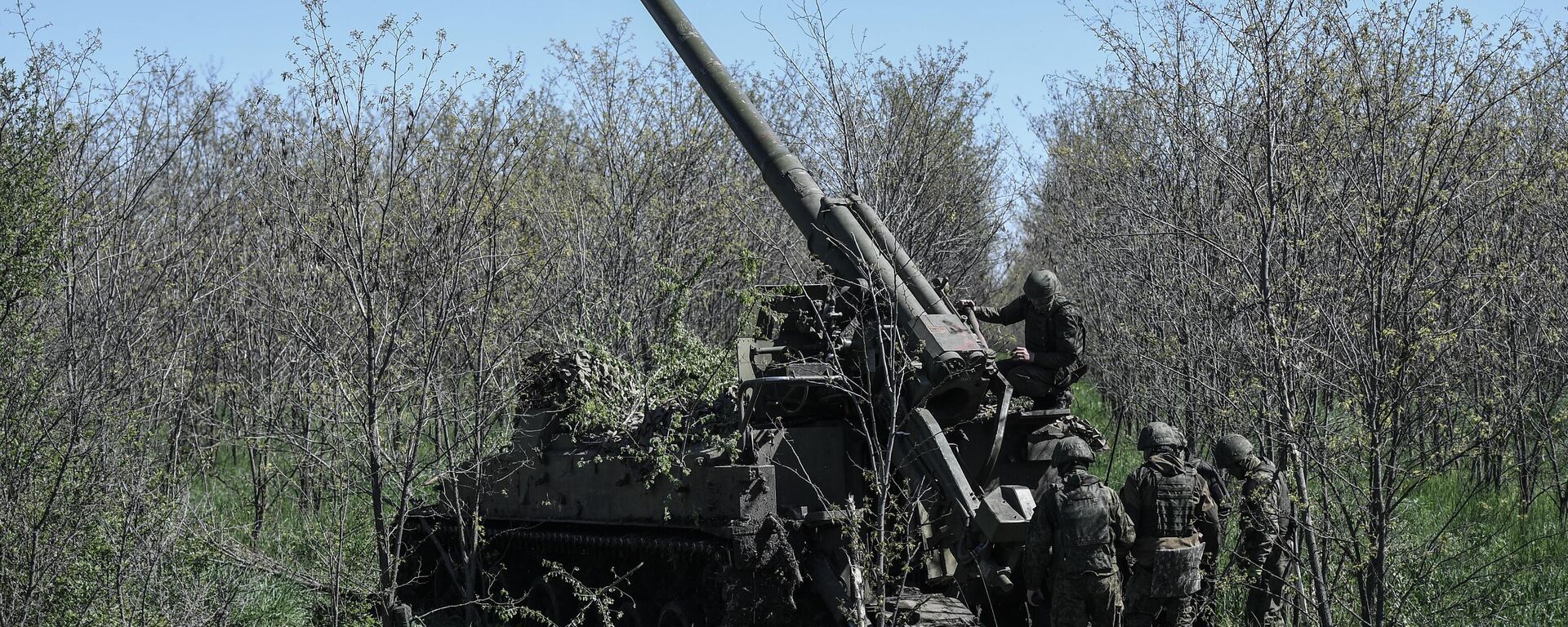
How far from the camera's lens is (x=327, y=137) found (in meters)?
9.02

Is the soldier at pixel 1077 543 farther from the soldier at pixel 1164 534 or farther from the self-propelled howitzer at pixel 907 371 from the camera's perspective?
the self-propelled howitzer at pixel 907 371

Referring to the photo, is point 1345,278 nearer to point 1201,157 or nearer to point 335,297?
point 1201,157

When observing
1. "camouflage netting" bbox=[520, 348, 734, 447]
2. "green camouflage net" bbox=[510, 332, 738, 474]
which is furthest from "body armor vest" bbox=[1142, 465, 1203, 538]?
"camouflage netting" bbox=[520, 348, 734, 447]

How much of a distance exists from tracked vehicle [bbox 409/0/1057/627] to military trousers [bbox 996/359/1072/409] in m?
0.19

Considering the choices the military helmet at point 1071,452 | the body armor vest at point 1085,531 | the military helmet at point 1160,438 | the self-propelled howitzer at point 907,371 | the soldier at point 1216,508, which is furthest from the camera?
the soldier at point 1216,508

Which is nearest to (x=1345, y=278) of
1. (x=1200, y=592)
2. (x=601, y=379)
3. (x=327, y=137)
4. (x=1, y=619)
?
(x=1200, y=592)

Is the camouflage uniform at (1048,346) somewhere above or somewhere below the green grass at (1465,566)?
above

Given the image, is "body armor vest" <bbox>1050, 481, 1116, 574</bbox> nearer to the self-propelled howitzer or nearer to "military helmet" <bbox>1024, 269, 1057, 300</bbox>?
the self-propelled howitzer

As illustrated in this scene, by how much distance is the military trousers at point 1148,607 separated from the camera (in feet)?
26.7

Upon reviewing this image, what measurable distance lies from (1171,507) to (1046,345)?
1.58 meters

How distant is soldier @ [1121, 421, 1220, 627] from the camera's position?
26.5 ft

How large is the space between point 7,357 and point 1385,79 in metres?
9.09

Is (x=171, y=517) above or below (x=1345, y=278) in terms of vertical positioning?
below

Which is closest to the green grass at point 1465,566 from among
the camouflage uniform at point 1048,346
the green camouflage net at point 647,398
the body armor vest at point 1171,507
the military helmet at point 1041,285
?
the body armor vest at point 1171,507
